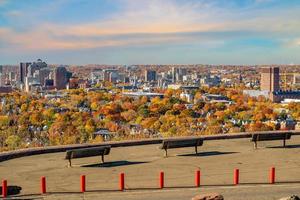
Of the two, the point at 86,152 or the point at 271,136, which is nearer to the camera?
the point at 86,152

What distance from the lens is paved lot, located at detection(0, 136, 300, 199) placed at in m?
12.2

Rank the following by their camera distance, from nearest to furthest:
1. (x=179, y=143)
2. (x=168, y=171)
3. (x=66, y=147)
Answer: (x=168, y=171), (x=179, y=143), (x=66, y=147)

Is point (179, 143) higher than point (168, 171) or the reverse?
higher

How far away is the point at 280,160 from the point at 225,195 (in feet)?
17.3

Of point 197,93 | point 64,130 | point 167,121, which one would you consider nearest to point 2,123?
Answer: point 64,130

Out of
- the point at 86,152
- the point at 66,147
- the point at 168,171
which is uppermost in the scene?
the point at 86,152

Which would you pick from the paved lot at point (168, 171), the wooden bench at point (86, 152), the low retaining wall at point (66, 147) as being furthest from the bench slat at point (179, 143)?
the low retaining wall at point (66, 147)

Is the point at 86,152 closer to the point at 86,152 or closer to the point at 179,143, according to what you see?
the point at 86,152

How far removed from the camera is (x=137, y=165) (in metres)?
15.6

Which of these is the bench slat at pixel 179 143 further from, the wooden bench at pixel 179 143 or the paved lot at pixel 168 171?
the paved lot at pixel 168 171

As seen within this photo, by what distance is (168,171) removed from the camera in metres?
14.7

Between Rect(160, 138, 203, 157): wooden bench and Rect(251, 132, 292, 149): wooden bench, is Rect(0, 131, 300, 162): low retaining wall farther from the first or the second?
Rect(160, 138, 203, 157): wooden bench

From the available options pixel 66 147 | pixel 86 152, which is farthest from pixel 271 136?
pixel 66 147

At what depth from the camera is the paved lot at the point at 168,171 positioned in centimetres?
1218
